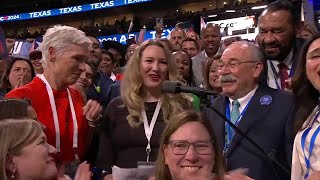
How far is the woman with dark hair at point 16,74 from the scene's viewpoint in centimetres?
437

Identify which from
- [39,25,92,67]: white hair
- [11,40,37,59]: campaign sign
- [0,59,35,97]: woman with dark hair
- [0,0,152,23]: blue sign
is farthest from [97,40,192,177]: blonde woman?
[0,0,152,23]: blue sign

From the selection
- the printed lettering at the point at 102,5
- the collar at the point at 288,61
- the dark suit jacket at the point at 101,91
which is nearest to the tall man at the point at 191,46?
the dark suit jacket at the point at 101,91

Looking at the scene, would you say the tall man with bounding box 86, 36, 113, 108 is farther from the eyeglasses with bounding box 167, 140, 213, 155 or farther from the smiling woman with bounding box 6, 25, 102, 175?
the eyeglasses with bounding box 167, 140, 213, 155

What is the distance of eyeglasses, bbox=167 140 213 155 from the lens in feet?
7.32

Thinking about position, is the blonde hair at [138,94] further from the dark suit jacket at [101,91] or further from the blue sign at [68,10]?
the blue sign at [68,10]

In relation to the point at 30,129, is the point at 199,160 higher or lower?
lower

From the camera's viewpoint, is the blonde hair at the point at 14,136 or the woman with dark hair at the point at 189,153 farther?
the woman with dark hair at the point at 189,153

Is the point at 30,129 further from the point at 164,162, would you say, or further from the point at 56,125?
the point at 56,125

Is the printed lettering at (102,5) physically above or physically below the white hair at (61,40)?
above

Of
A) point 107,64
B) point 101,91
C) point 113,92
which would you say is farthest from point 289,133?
point 107,64

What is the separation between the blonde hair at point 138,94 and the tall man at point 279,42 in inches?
23.5

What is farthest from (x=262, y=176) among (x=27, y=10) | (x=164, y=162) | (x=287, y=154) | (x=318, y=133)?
(x=27, y=10)

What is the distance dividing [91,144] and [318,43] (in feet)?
4.81

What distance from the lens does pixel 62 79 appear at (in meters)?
2.98
